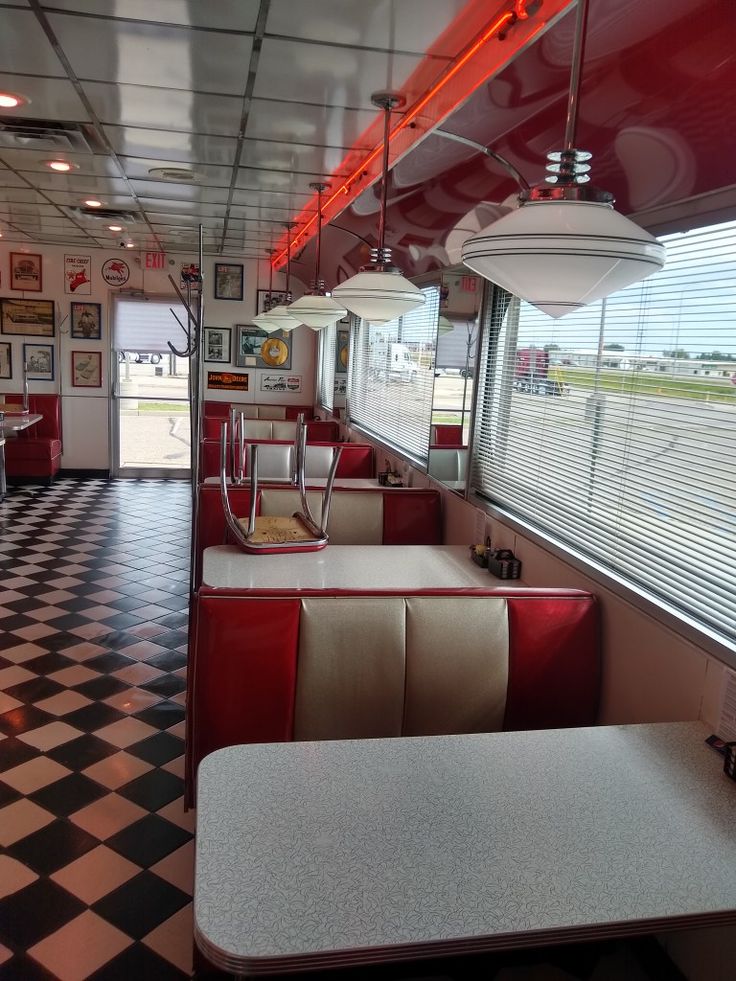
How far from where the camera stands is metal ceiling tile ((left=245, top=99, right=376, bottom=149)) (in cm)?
327

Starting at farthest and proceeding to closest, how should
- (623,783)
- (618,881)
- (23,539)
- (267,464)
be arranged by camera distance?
(23,539)
(267,464)
(623,783)
(618,881)

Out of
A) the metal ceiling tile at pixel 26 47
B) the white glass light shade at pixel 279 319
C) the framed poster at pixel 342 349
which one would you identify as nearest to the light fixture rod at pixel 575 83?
the metal ceiling tile at pixel 26 47

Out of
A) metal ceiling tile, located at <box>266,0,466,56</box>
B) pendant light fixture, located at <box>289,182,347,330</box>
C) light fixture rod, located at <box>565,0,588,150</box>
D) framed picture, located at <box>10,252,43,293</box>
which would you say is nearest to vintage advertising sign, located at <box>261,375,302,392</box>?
framed picture, located at <box>10,252,43,293</box>

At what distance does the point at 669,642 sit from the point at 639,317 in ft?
3.50

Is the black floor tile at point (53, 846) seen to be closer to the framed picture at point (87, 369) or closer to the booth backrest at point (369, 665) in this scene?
the booth backrest at point (369, 665)

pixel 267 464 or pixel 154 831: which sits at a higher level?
pixel 267 464

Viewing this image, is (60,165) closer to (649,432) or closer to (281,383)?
(649,432)

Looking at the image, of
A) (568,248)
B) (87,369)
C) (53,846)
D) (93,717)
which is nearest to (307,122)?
(568,248)

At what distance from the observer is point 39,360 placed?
932 cm

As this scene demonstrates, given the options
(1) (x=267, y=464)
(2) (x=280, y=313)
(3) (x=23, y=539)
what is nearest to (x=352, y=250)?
(2) (x=280, y=313)

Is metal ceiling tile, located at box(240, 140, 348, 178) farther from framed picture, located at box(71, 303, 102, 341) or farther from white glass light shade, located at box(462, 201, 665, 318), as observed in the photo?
framed picture, located at box(71, 303, 102, 341)

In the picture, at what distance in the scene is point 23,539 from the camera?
21.5ft

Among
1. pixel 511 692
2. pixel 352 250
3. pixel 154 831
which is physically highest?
pixel 352 250

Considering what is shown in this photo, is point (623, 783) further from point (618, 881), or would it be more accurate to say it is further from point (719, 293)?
point (719, 293)
